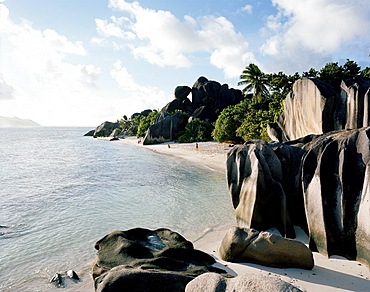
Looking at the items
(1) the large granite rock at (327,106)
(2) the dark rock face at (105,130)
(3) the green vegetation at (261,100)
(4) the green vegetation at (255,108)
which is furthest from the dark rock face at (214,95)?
(1) the large granite rock at (327,106)

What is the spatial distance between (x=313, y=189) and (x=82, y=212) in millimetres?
9215

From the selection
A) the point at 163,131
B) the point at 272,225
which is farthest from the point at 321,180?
the point at 163,131

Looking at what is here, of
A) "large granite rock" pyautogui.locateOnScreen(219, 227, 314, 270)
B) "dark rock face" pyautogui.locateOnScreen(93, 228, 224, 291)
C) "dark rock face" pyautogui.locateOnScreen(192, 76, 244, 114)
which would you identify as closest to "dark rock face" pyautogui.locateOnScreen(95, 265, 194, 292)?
"dark rock face" pyautogui.locateOnScreen(93, 228, 224, 291)

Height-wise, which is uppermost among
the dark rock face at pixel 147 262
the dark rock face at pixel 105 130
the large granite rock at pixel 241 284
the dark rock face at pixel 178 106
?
the dark rock face at pixel 178 106

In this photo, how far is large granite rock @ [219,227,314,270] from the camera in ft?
18.8

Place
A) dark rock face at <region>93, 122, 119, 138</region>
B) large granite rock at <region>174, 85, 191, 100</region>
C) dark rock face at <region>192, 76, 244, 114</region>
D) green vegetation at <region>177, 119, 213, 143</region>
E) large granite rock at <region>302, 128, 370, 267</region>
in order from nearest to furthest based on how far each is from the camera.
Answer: large granite rock at <region>302, 128, 370, 267</region> → green vegetation at <region>177, 119, 213, 143</region> → dark rock face at <region>192, 76, 244, 114</region> → large granite rock at <region>174, 85, 191, 100</region> → dark rock face at <region>93, 122, 119, 138</region>

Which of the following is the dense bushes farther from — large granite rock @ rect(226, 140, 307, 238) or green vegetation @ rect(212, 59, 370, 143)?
large granite rock @ rect(226, 140, 307, 238)

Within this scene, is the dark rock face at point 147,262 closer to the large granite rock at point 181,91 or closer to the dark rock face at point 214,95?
the dark rock face at point 214,95

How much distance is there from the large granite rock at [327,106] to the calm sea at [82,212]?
531cm

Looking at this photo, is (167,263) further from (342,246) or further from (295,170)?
(295,170)

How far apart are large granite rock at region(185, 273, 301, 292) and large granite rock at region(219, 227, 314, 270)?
290 centimetres

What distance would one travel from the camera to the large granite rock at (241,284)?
2926mm

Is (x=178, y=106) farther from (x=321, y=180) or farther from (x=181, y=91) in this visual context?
(x=321, y=180)

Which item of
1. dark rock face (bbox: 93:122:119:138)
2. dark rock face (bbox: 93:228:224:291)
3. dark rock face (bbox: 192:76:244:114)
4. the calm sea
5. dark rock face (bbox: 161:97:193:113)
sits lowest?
the calm sea
